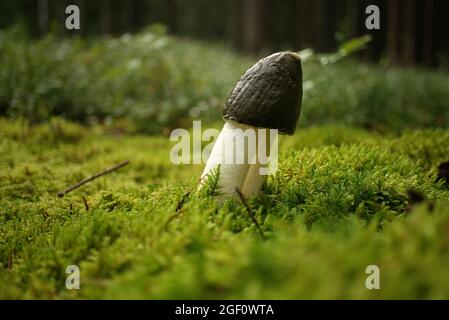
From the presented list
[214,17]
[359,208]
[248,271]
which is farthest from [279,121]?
[214,17]

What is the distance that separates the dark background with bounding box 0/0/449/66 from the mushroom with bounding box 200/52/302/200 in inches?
168

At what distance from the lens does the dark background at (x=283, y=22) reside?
15.1 meters

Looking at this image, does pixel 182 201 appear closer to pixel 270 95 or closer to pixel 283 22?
pixel 270 95

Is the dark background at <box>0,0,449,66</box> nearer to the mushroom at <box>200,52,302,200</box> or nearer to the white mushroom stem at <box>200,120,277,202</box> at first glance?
the mushroom at <box>200,52,302,200</box>

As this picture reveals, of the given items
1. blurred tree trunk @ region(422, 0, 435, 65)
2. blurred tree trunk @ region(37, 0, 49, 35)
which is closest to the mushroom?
blurred tree trunk @ region(37, 0, 49, 35)

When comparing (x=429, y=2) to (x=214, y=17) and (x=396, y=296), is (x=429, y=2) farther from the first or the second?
(x=214, y=17)

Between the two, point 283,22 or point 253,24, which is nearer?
point 253,24

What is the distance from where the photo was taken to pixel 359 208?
7.72 feet

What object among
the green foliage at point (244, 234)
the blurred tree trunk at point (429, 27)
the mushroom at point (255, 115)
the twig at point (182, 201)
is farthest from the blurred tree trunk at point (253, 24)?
the twig at point (182, 201)

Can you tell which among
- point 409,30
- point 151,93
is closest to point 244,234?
point 151,93

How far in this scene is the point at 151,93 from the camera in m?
7.83

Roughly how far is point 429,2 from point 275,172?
833 inches

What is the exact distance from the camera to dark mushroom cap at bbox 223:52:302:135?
8.47ft

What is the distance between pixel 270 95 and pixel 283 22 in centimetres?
3771
